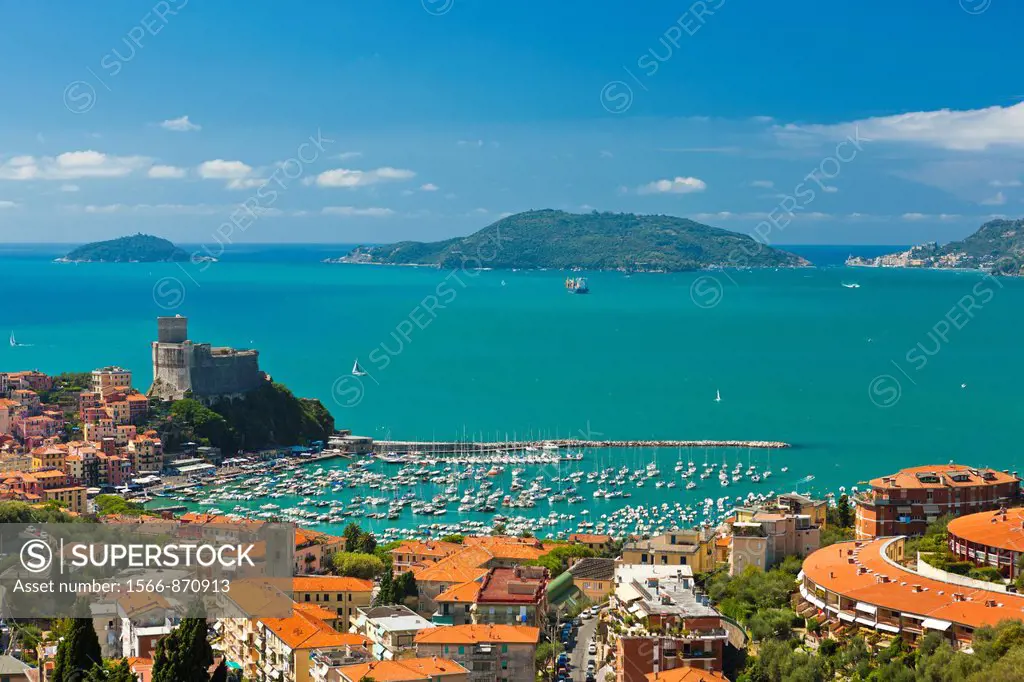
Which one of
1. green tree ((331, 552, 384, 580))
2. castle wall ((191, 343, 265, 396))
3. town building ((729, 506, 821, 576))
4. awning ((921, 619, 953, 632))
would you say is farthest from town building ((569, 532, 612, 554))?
castle wall ((191, 343, 265, 396))

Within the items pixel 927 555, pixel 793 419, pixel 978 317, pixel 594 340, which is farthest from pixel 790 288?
pixel 927 555

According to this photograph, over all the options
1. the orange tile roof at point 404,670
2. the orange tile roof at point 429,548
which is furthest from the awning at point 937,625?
the orange tile roof at point 429,548

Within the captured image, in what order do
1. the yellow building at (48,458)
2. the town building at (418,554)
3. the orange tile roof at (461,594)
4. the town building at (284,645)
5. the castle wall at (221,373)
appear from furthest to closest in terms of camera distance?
the castle wall at (221,373)
the yellow building at (48,458)
the town building at (418,554)
the orange tile roof at (461,594)
the town building at (284,645)

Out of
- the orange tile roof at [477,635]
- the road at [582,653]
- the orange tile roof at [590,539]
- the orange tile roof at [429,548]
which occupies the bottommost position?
the orange tile roof at [590,539]

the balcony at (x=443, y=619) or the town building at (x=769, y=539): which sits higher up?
the town building at (x=769, y=539)

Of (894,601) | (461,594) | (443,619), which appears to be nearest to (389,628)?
(443,619)

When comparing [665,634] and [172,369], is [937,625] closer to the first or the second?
[665,634]

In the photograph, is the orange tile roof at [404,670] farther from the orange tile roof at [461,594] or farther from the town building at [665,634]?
the orange tile roof at [461,594]
